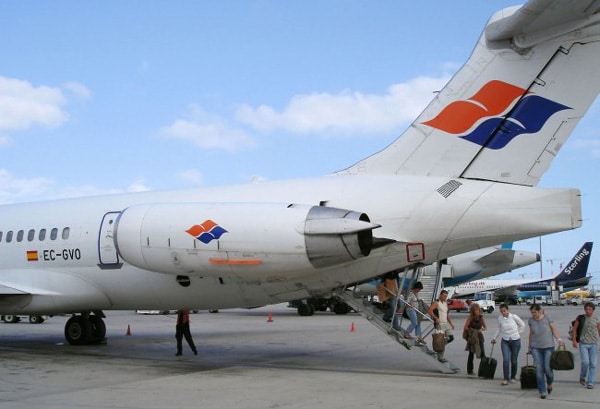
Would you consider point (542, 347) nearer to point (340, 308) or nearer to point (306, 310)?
point (306, 310)

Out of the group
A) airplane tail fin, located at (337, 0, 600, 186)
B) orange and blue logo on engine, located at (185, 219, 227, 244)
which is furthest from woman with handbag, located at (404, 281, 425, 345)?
orange and blue logo on engine, located at (185, 219, 227, 244)

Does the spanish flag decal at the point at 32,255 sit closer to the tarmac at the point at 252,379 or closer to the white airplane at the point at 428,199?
the tarmac at the point at 252,379

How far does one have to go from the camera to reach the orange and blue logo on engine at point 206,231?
38.0 ft

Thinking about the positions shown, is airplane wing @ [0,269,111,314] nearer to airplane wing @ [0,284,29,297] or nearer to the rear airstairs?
airplane wing @ [0,284,29,297]

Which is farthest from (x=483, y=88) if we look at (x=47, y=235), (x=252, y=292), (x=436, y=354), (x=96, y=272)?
(x=47, y=235)

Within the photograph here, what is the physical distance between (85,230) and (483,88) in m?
9.35

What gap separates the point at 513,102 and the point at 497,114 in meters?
0.34

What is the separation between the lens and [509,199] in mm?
11195

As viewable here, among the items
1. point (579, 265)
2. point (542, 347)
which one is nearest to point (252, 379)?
point (542, 347)

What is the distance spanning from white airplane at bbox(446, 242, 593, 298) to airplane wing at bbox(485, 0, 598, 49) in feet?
→ 132

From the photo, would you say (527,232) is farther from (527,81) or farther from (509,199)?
(527,81)

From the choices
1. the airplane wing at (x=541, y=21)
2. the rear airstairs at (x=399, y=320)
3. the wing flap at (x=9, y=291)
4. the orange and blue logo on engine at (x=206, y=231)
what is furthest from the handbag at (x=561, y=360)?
the wing flap at (x=9, y=291)

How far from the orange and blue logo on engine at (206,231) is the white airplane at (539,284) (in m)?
40.8

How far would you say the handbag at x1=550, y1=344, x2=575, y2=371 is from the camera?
10.0 m
